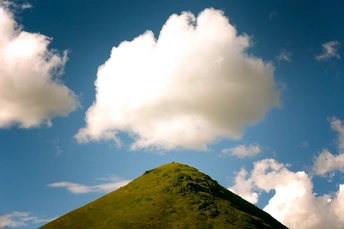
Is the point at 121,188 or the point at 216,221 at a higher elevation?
the point at 121,188

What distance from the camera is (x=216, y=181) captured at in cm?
8369

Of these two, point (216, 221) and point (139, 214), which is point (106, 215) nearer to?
point (139, 214)

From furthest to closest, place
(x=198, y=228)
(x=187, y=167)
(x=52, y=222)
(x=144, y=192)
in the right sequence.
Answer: (x=187, y=167) → (x=144, y=192) → (x=52, y=222) → (x=198, y=228)

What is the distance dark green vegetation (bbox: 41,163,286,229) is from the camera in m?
59.7

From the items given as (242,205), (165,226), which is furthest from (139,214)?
(242,205)

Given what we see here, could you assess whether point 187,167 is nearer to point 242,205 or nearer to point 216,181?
point 216,181

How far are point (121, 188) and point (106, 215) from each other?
50.5ft

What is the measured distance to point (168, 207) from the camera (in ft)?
210

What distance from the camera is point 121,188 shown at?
8019 cm

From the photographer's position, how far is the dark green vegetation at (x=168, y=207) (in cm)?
5969

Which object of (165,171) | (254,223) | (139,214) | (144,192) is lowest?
(254,223)

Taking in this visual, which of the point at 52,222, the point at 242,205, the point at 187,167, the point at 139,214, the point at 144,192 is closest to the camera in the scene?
the point at 139,214

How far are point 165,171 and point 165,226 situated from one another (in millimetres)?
23490

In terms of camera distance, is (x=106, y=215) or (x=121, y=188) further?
(x=121, y=188)
